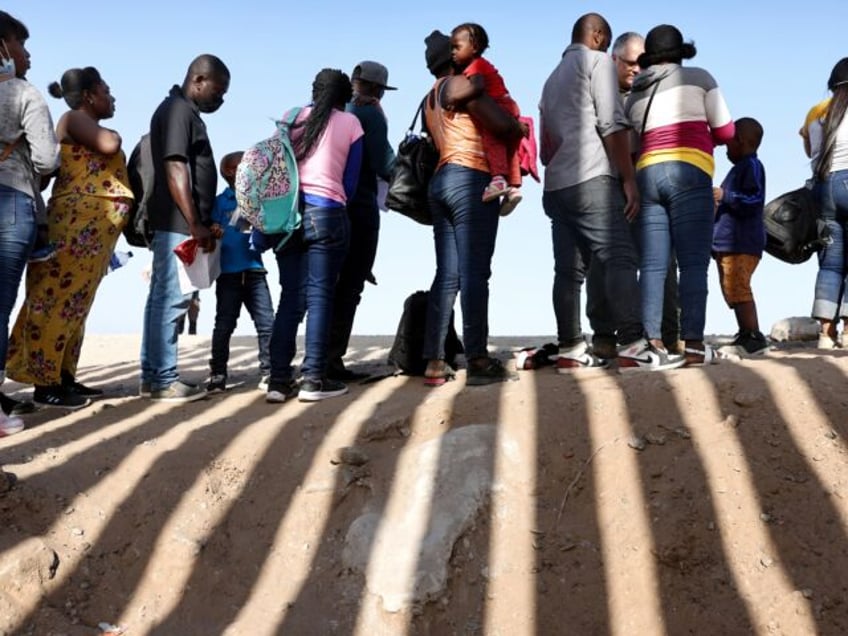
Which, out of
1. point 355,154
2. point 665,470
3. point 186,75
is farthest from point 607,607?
point 186,75

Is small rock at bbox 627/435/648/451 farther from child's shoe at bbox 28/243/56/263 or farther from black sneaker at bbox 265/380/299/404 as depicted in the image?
child's shoe at bbox 28/243/56/263

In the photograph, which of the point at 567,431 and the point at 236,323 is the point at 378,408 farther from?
the point at 236,323

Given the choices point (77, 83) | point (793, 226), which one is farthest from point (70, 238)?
point (793, 226)

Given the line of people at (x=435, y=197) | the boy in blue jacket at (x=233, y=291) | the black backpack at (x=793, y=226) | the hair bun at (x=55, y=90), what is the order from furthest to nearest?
the black backpack at (x=793, y=226), the boy in blue jacket at (x=233, y=291), the hair bun at (x=55, y=90), the line of people at (x=435, y=197)

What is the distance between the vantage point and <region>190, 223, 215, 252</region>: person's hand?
4.71 m

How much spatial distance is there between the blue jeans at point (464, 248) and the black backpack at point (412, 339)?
0.44 metres

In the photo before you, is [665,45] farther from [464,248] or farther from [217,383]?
[217,383]

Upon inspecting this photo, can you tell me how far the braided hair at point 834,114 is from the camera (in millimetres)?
5375

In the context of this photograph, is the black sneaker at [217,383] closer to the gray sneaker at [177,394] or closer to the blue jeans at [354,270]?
the gray sneaker at [177,394]

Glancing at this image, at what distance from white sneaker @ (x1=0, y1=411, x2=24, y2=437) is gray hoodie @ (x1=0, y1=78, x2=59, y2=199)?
3.71 ft

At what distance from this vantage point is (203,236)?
15.6ft

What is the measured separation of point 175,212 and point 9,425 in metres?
1.41

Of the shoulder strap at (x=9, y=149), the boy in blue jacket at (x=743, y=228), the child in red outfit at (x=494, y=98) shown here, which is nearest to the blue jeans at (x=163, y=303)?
Result: the shoulder strap at (x=9, y=149)

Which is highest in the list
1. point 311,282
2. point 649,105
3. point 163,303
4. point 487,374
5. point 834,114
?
point 834,114
